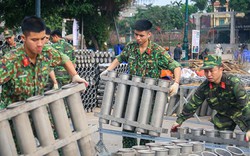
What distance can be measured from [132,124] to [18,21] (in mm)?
21645

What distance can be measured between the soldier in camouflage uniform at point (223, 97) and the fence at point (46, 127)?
6.32 feet

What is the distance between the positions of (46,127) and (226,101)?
8.83 feet

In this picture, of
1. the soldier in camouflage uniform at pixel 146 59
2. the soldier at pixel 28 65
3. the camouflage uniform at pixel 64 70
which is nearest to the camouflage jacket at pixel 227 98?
the soldier in camouflage uniform at pixel 146 59

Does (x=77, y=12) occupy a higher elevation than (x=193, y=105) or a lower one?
higher

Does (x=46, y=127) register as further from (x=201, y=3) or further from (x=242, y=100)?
(x=201, y=3)

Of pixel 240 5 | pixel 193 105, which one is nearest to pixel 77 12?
pixel 193 105

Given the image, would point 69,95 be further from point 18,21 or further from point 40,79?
point 18,21

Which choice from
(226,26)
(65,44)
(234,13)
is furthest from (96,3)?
(226,26)

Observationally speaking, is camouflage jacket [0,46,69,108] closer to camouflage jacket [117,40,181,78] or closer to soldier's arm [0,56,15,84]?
soldier's arm [0,56,15,84]

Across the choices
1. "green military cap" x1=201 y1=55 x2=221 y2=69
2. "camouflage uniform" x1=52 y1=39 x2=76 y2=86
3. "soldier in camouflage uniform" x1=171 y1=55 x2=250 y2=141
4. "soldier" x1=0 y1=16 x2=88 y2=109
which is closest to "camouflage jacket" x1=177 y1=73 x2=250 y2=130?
"soldier in camouflage uniform" x1=171 y1=55 x2=250 y2=141

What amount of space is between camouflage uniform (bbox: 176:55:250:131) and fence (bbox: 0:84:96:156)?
1.99 meters

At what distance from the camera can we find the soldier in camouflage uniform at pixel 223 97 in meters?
7.17

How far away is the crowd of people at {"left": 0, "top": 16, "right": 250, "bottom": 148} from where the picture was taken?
5.81 m

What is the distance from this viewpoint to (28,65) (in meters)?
5.89
